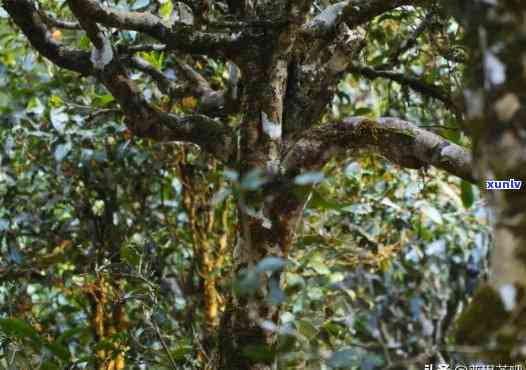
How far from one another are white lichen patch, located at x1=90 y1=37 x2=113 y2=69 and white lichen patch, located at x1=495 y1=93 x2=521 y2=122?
1.04m

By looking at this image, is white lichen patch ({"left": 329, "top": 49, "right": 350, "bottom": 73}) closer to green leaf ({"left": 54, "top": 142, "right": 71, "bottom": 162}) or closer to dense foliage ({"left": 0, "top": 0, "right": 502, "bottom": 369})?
dense foliage ({"left": 0, "top": 0, "right": 502, "bottom": 369})

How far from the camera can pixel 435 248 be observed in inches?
132

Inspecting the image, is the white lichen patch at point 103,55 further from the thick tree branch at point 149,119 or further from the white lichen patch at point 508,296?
the white lichen patch at point 508,296

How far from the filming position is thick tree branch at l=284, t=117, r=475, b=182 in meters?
1.36

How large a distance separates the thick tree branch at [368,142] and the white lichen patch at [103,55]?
0.44m

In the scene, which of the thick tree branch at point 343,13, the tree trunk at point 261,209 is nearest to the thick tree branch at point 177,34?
the tree trunk at point 261,209

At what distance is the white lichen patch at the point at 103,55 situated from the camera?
1557 mm

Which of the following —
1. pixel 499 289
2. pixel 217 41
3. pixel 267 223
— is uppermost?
pixel 217 41

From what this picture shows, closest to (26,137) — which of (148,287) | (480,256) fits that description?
(148,287)

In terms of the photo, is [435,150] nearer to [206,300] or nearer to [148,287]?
[148,287]

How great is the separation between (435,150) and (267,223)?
35cm

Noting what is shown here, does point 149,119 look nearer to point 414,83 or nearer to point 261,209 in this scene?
point 261,209

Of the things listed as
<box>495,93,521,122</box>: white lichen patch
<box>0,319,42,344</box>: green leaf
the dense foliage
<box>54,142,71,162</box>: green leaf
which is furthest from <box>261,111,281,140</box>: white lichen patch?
<box>54,142,71,162</box>: green leaf

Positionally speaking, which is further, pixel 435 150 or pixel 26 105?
pixel 26 105
